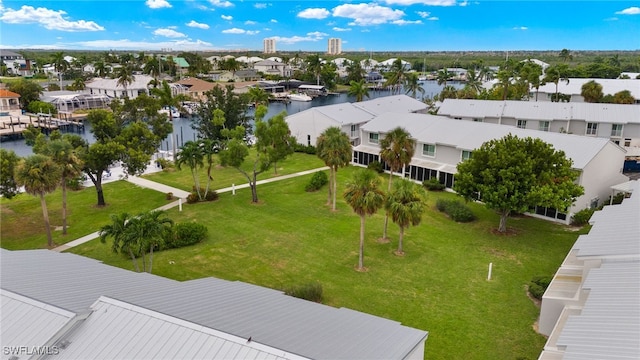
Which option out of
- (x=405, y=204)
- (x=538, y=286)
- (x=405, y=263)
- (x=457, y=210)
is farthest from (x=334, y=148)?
(x=538, y=286)

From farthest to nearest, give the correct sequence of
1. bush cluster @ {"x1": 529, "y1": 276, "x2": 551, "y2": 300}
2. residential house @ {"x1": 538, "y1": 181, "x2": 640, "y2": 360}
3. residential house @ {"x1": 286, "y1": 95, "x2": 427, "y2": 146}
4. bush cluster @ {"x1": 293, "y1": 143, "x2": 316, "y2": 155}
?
residential house @ {"x1": 286, "y1": 95, "x2": 427, "y2": 146} < bush cluster @ {"x1": 293, "y1": 143, "x2": 316, "y2": 155} < bush cluster @ {"x1": 529, "y1": 276, "x2": 551, "y2": 300} < residential house @ {"x1": 538, "y1": 181, "x2": 640, "y2": 360}

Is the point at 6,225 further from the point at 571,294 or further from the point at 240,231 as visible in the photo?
the point at 571,294

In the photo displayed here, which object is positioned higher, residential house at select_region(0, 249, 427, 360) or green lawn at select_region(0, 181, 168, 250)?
residential house at select_region(0, 249, 427, 360)

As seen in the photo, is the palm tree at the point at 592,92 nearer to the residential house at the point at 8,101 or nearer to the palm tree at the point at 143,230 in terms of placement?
the palm tree at the point at 143,230

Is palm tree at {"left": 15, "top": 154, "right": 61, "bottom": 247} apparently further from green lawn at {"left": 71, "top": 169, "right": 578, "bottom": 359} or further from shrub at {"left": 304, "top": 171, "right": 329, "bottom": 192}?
shrub at {"left": 304, "top": 171, "right": 329, "bottom": 192}

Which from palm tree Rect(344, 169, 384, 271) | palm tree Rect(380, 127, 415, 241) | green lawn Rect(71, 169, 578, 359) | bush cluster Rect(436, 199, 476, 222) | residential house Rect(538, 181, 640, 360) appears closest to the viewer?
residential house Rect(538, 181, 640, 360)

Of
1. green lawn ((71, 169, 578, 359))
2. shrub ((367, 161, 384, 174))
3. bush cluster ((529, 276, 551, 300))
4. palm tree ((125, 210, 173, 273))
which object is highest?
palm tree ((125, 210, 173, 273))

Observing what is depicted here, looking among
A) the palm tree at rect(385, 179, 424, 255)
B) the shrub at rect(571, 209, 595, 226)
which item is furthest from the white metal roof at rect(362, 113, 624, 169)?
the palm tree at rect(385, 179, 424, 255)
